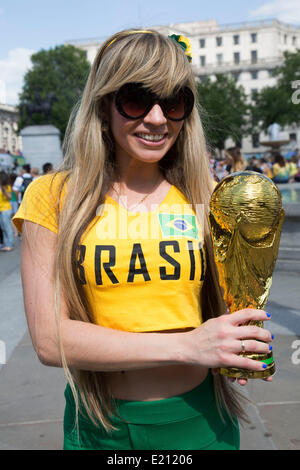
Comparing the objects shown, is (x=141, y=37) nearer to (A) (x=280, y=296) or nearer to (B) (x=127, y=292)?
(B) (x=127, y=292)

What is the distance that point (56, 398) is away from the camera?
3.59 metres

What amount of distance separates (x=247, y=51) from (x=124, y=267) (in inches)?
3295

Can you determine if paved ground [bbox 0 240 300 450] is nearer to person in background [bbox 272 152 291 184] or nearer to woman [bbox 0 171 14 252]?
woman [bbox 0 171 14 252]

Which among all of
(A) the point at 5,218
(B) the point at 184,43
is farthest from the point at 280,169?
(B) the point at 184,43

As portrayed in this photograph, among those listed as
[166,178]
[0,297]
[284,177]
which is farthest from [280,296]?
[284,177]

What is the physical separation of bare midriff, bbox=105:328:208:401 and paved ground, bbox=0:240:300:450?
1139mm

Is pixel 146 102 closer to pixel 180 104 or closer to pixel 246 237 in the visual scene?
pixel 180 104

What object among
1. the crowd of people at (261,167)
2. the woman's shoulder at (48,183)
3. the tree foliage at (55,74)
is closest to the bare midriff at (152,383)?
the woman's shoulder at (48,183)

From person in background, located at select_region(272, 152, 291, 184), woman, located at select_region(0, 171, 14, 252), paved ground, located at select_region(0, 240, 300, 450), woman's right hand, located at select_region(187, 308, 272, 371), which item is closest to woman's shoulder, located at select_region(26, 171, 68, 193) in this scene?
woman's right hand, located at select_region(187, 308, 272, 371)

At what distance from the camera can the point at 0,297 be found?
6535mm

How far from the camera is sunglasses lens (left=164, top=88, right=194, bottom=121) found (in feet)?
4.47

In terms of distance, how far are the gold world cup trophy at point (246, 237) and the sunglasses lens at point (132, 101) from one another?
0.31 metres

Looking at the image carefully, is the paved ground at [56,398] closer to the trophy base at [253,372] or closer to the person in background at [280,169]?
the trophy base at [253,372]

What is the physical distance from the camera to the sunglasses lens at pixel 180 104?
136cm
